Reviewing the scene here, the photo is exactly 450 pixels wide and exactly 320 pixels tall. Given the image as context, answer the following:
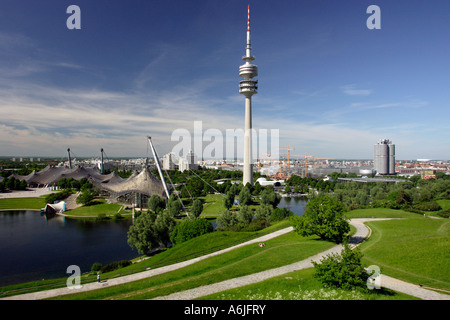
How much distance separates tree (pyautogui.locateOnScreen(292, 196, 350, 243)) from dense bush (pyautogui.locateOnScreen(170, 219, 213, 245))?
9.59 m

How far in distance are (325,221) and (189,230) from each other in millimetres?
12700

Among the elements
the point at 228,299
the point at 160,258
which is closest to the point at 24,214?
the point at 160,258

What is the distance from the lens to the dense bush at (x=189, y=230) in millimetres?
26219

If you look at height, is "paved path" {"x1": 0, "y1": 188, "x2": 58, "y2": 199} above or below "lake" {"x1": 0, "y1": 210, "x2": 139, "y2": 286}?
above

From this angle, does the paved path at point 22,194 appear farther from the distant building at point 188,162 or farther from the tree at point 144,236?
the distant building at point 188,162

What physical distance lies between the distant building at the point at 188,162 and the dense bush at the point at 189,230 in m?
122

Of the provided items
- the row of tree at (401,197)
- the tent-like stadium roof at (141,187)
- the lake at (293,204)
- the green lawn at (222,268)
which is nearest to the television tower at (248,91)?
the lake at (293,204)

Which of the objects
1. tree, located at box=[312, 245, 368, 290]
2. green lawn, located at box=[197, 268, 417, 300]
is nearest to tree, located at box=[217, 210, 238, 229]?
green lawn, located at box=[197, 268, 417, 300]

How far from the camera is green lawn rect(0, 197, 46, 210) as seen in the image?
175 feet

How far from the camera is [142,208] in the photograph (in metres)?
53.7

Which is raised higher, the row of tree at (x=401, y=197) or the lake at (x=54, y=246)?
the row of tree at (x=401, y=197)

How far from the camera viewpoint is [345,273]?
37.4 feet

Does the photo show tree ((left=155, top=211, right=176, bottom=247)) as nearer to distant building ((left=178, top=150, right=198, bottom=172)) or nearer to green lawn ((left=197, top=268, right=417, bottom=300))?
green lawn ((left=197, top=268, right=417, bottom=300))
